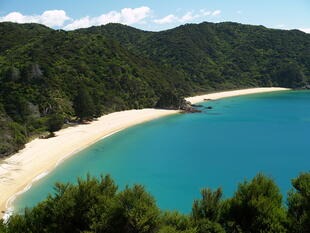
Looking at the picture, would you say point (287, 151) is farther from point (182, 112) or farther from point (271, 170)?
point (182, 112)

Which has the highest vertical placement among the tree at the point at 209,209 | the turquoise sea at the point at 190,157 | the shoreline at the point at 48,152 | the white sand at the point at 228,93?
the white sand at the point at 228,93

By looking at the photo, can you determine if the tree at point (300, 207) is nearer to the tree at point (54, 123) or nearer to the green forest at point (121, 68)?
the green forest at point (121, 68)

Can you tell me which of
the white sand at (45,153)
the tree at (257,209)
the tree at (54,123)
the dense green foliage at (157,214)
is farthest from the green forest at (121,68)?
the tree at (257,209)

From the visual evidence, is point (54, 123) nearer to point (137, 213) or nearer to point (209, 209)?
point (137, 213)

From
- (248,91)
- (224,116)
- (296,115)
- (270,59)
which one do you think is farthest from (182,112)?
(270,59)

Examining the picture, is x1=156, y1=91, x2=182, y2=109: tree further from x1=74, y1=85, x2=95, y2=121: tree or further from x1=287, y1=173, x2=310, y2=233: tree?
x1=287, y1=173, x2=310, y2=233: tree

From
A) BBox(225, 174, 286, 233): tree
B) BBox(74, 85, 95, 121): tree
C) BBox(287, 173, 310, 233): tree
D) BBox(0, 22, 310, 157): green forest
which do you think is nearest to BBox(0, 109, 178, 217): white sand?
BBox(0, 22, 310, 157): green forest
